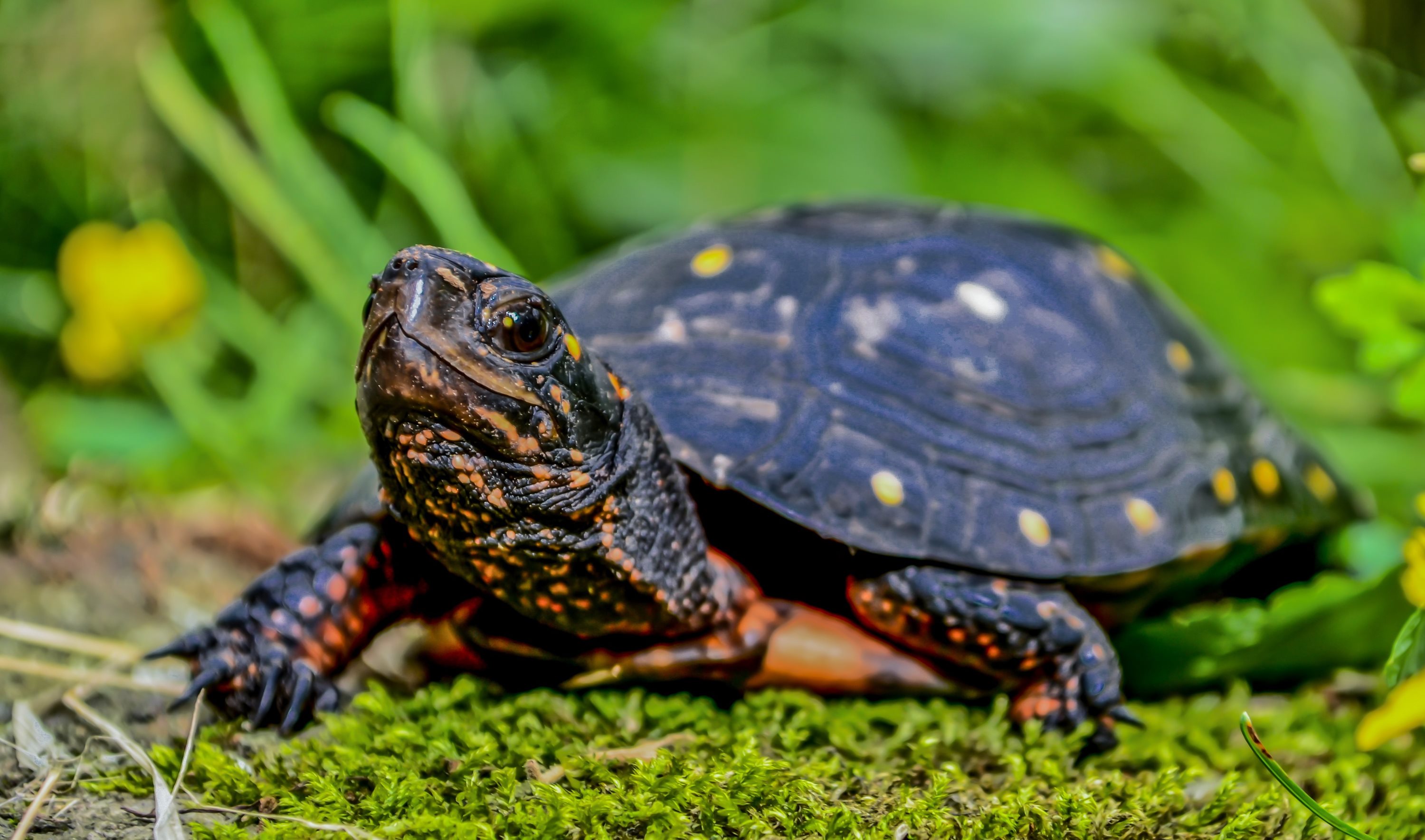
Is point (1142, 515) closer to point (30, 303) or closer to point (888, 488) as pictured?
point (888, 488)

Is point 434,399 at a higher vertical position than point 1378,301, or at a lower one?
higher

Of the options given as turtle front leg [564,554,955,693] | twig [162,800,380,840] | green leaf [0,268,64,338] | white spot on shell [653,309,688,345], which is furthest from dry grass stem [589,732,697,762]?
green leaf [0,268,64,338]

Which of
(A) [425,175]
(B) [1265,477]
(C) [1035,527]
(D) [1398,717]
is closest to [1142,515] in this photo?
(C) [1035,527]

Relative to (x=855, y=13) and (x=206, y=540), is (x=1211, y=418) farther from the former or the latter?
(x=855, y=13)

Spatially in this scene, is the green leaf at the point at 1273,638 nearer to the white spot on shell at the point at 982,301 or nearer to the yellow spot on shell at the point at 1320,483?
the yellow spot on shell at the point at 1320,483

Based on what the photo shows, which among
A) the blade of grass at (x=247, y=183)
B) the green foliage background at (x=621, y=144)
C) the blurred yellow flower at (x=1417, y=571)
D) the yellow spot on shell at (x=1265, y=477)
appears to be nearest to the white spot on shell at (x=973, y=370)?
the yellow spot on shell at (x=1265, y=477)
